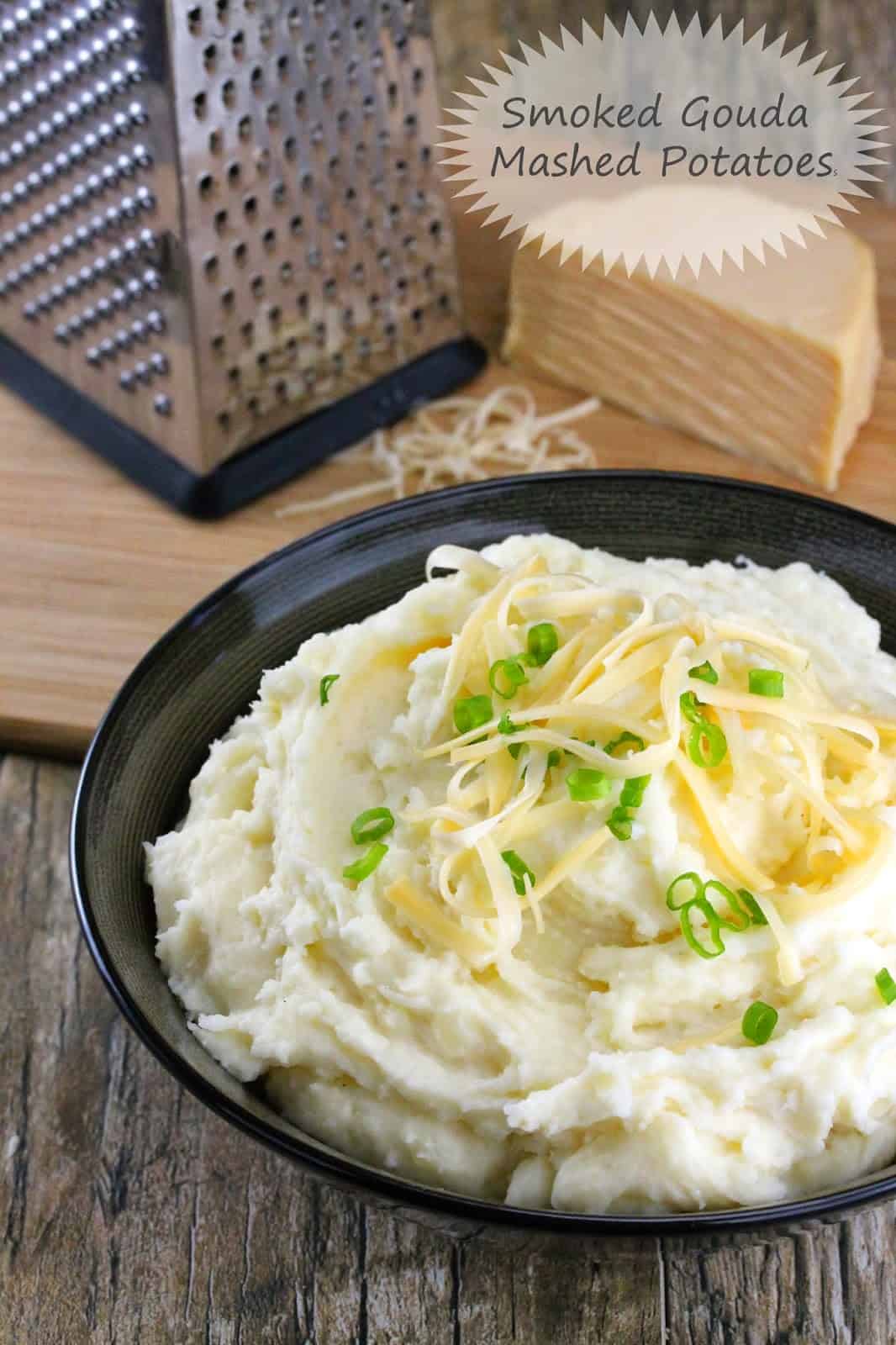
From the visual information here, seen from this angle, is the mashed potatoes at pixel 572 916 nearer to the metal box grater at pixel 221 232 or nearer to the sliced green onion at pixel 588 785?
the sliced green onion at pixel 588 785

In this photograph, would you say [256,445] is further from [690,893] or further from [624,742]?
[690,893]

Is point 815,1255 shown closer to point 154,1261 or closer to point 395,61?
point 154,1261

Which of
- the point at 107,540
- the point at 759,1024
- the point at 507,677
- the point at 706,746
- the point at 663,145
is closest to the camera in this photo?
the point at 759,1024

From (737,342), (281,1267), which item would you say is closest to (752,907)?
(281,1267)

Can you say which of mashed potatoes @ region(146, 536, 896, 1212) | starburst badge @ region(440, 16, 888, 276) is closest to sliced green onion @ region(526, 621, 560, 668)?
mashed potatoes @ region(146, 536, 896, 1212)

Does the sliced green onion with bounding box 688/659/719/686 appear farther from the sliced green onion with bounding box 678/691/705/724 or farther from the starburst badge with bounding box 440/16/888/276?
the starburst badge with bounding box 440/16/888/276

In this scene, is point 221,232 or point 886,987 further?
point 221,232

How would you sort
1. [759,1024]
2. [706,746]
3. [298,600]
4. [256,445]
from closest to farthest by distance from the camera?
[759,1024] < [706,746] < [298,600] < [256,445]
